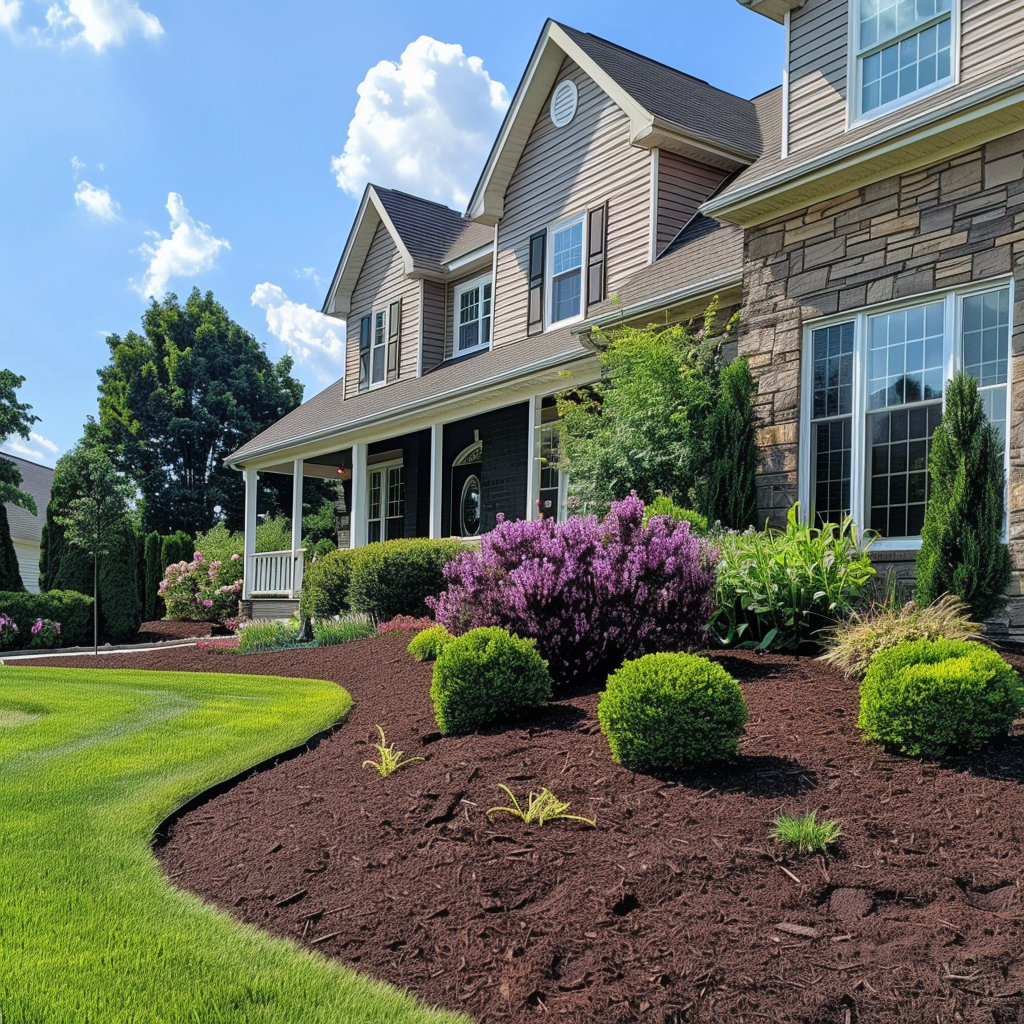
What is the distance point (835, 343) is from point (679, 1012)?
693 centimetres

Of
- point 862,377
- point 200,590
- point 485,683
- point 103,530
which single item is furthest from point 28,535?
point 485,683

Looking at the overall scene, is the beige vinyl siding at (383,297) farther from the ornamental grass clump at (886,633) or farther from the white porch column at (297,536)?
the ornamental grass clump at (886,633)

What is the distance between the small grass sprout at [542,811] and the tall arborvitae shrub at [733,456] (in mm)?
5223

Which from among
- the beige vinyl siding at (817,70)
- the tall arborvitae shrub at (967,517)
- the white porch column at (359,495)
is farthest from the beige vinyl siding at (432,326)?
the tall arborvitae shrub at (967,517)

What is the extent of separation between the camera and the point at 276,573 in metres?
18.6

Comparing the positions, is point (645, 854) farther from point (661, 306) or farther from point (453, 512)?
point (453, 512)

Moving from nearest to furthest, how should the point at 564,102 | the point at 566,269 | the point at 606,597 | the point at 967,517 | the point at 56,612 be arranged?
1. the point at 606,597
2. the point at 967,517
3. the point at 566,269
4. the point at 564,102
5. the point at 56,612

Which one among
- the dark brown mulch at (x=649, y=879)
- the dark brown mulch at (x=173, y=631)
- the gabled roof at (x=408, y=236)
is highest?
the gabled roof at (x=408, y=236)

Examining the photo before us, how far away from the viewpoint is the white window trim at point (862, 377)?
7.60 metres

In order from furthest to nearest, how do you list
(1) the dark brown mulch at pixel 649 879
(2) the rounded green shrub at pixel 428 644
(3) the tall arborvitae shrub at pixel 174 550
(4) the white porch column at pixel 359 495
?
(3) the tall arborvitae shrub at pixel 174 550, (4) the white porch column at pixel 359 495, (2) the rounded green shrub at pixel 428 644, (1) the dark brown mulch at pixel 649 879

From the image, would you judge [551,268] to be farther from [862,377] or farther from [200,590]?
[200,590]

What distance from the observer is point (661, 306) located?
1066 centimetres

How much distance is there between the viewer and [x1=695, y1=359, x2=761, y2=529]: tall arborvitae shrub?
29.1 ft

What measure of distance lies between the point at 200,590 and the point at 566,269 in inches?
427
